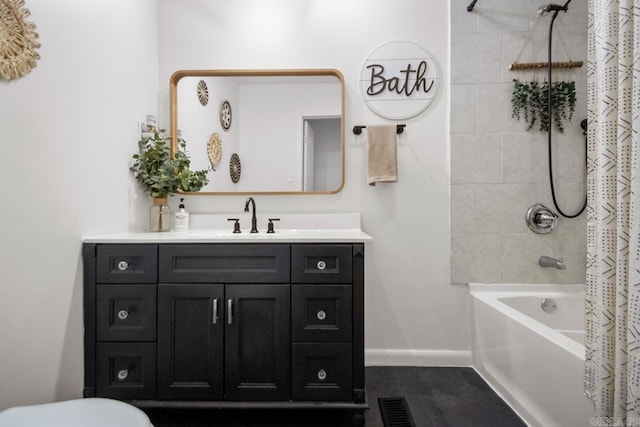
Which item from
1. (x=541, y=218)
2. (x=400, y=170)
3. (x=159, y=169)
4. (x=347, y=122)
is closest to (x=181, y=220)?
(x=159, y=169)

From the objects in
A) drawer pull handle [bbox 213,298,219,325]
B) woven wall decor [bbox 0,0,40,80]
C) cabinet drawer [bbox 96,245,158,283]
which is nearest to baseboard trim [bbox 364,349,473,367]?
drawer pull handle [bbox 213,298,219,325]

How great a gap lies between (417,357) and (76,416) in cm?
172

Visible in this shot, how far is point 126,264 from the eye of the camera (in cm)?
145

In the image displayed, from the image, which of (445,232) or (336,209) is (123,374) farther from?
(445,232)

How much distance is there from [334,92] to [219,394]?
175cm

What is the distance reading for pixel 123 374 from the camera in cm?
143

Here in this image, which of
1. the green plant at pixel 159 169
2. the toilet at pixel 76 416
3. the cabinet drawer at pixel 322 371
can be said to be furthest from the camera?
the green plant at pixel 159 169

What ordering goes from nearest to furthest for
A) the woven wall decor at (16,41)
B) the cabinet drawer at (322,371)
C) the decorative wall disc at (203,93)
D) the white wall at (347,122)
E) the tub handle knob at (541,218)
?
the woven wall decor at (16,41) → the cabinet drawer at (322,371) → the white wall at (347,122) → the tub handle knob at (541,218) → the decorative wall disc at (203,93)

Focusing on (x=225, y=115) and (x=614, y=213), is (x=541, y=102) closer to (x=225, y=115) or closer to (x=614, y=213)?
(x=614, y=213)

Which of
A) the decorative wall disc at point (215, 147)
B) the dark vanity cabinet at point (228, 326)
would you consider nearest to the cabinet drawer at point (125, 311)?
the dark vanity cabinet at point (228, 326)

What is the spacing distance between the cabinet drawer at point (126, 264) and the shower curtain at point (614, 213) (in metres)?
1.63

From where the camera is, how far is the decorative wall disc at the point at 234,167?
2029 millimetres

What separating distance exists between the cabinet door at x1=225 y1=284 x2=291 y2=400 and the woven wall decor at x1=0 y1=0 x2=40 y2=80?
3.76 feet

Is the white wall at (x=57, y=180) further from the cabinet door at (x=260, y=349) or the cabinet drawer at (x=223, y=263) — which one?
the cabinet door at (x=260, y=349)
